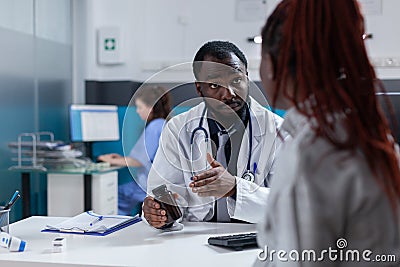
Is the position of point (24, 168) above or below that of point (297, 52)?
below

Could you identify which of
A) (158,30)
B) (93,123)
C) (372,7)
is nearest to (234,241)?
(93,123)

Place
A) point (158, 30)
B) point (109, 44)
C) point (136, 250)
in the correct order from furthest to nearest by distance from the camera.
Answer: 1. point (158, 30)
2. point (109, 44)
3. point (136, 250)

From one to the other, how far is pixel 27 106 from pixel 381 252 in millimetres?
3608

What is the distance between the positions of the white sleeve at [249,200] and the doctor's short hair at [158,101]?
32 centimetres

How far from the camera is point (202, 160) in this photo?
1.79 meters

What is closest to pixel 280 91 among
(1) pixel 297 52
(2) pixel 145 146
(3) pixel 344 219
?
(1) pixel 297 52

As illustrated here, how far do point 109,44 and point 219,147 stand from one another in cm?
326

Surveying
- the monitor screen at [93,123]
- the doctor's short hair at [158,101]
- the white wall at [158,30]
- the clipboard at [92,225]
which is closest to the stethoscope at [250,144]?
the doctor's short hair at [158,101]

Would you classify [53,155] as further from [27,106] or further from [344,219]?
[344,219]

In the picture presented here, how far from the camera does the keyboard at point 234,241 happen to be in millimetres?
1646

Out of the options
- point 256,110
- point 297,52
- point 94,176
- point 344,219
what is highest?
point 297,52

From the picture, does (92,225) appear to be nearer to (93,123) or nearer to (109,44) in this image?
(93,123)

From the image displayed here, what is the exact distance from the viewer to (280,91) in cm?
99

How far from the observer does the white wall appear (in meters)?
4.88
